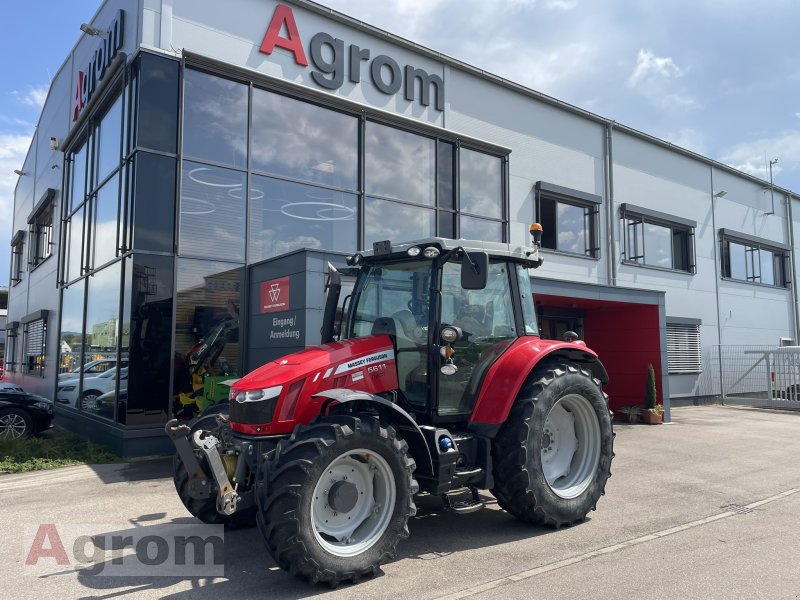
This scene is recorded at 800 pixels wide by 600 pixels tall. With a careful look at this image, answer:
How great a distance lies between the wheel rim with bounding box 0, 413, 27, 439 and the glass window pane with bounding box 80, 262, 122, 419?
947mm

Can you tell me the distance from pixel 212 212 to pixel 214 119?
159cm

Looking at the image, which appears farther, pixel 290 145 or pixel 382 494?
pixel 290 145

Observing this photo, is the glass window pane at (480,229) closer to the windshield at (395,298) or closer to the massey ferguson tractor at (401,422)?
the massey ferguson tractor at (401,422)

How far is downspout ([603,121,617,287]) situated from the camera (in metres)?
16.4

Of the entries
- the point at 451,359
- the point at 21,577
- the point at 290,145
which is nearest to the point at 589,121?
the point at 290,145

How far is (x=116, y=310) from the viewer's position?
9.90 metres

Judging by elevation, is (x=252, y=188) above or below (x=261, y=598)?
above

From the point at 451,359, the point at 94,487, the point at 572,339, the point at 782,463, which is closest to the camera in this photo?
the point at 451,359

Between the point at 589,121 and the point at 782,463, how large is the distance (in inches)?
409

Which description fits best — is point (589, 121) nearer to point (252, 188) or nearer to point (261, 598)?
point (252, 188)

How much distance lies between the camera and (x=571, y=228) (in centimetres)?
1594

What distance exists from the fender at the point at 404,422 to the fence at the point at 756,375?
610 inches

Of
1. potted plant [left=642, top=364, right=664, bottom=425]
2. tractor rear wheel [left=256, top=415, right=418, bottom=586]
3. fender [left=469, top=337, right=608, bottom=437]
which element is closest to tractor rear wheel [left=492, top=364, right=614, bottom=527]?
fender [left=469, top=337, right=608, bottom=437]

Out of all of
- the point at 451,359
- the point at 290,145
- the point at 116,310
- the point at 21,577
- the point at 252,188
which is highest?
the point at 290,145
